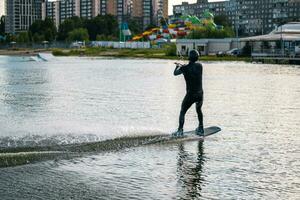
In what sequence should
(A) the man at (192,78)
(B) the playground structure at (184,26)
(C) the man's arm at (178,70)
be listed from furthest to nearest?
(B) the playground structure at (184,26) < (A) the man at (192,78) < (C) the man's arm at (178,70)

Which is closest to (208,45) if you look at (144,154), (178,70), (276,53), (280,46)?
(280,46)

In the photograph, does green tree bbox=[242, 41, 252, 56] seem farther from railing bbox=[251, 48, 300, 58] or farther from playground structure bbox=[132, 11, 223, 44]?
playground structure bbox=[132, 11, 223, 44]

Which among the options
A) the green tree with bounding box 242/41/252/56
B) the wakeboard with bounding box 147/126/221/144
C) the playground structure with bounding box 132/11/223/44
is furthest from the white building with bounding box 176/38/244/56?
the wakeboard with bounding box 147/126/221/144

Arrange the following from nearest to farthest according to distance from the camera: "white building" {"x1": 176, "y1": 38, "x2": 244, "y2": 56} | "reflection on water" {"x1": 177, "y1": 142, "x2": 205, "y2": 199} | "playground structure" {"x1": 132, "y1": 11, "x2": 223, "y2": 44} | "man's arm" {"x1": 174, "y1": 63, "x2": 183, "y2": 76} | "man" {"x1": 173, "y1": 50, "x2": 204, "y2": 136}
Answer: "reflection on water" {"x1": 177, "y1": 142, "x2": 205, "y2": 199}
"man's arm" {"x1": 174, "y1": 63, "x2": 183, "y2": 76}
"man" {"x1": 173, "y1": 50, "x2": 204, "y2": 136}
"white building" {"x1": 176, "y1": 38, "x2": 244, "y2": 56}
"playground structure" {"x1": 132, "y1": 11, "x2": 223, "y2": 44}

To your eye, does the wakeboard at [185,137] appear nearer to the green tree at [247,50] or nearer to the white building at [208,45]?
the green tree at [247,50]

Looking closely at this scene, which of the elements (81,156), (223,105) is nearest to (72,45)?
(223,105)

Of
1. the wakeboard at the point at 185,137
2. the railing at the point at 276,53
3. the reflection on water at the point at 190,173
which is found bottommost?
the reflection on water at the point at 190,173

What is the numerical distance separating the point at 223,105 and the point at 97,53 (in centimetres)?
12224

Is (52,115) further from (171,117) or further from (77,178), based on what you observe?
(77,178)

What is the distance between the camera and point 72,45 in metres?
193

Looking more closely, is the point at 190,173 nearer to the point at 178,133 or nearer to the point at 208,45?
the point at 178,133

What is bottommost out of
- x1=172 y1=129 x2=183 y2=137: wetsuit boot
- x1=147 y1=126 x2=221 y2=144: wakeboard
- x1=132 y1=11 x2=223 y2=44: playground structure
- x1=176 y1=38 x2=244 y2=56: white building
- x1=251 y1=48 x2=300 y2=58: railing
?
x1=147 y1=126 x2=221 y2=144: wakeboard

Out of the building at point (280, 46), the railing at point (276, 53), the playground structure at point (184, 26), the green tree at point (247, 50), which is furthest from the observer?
the playground structure at point (184, 26)

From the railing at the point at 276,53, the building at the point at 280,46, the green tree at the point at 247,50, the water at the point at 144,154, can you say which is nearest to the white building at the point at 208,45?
the green tree at the point at 247,50
